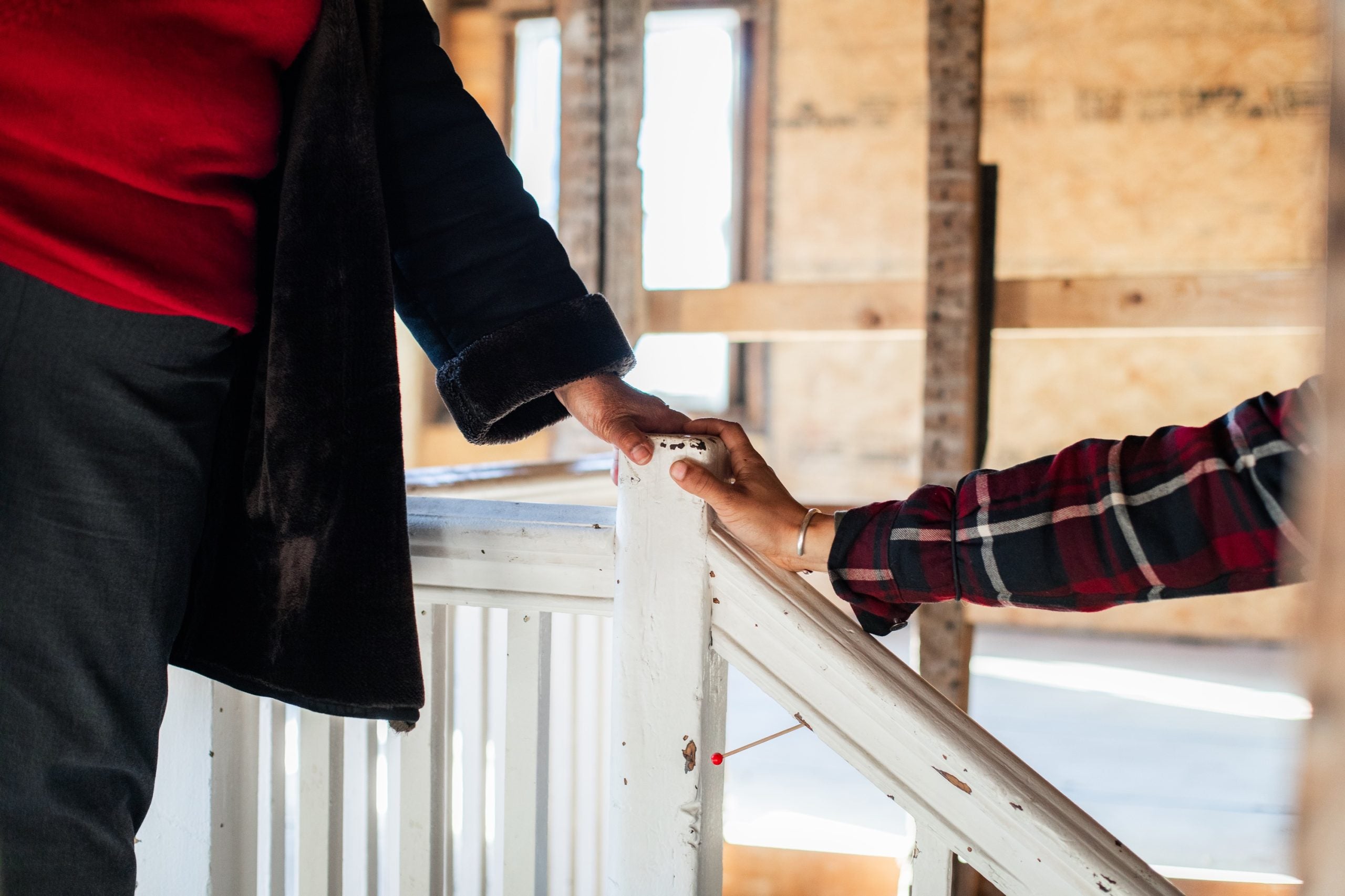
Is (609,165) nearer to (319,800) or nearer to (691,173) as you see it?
(319,800)

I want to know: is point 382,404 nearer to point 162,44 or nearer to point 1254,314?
point 162,44

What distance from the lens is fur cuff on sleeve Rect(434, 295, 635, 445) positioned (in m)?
0.74

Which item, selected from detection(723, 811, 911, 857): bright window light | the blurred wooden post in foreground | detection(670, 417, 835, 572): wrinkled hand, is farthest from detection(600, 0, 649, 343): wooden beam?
detection(670, 417, 835, 572): wrinkled hand

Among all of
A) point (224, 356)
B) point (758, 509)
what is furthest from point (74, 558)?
point (758, 509)

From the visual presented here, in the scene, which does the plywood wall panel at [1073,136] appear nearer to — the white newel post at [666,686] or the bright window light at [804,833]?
the bright window light at [804,833]

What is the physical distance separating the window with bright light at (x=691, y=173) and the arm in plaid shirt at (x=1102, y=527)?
4261 millimetres

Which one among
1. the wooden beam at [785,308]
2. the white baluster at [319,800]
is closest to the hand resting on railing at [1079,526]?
the white baluster at [319,800]

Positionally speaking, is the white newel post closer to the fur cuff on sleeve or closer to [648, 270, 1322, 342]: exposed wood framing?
the fur cuff on sleeve

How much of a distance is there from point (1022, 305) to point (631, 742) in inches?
66.9

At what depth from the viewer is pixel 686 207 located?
502 centimetres

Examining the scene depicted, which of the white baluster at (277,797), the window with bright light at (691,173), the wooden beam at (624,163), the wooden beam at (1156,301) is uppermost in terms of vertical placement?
the window with bright light at (691,173)

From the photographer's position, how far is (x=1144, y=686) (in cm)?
383

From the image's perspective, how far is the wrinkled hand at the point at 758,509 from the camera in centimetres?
66

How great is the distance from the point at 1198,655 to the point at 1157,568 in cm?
433
